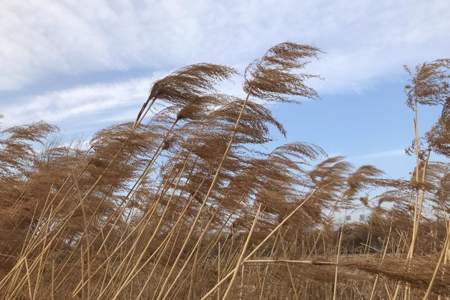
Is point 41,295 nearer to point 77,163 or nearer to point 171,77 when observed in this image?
point 77,163

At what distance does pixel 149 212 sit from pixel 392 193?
7.14ft

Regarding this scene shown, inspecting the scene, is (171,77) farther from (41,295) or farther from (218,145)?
(41,295)

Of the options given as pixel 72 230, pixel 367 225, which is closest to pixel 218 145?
pixel 72 230

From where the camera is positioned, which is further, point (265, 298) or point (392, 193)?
point (265, 298)

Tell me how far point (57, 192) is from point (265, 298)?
2229mm

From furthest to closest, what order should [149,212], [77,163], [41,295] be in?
[77,163]
[149,212]
[41,295]

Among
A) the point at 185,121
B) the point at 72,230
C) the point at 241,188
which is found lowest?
the point at 72,230

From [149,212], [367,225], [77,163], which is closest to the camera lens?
[149,212]

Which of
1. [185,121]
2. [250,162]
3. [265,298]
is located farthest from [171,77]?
[265,298]

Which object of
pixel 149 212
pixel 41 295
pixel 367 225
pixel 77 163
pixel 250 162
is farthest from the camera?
pixel 367 225

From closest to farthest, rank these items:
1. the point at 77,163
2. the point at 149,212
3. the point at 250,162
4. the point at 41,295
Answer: the point at 41,295
the point at 250,162
the point at 149,212
the point at 77,163

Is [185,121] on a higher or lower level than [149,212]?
higher

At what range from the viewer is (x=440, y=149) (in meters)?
4.34

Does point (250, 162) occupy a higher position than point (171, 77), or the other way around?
point (171, 77)
